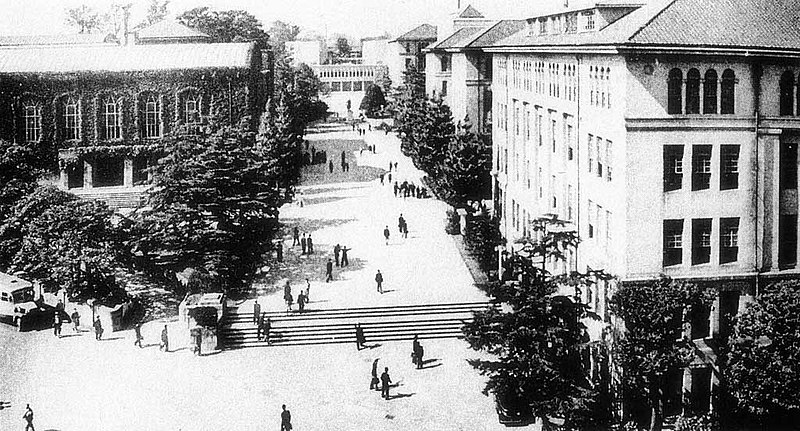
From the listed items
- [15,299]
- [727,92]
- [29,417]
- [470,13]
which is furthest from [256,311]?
[470,13]

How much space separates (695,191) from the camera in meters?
35.2

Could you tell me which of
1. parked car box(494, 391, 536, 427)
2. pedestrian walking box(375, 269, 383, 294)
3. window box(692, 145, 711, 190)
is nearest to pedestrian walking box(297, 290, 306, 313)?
pedestrian walking box(375, 269, 383, 294)

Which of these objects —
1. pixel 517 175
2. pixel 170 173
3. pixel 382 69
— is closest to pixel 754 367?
pixel 517 175

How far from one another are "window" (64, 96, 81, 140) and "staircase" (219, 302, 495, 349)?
4359cm

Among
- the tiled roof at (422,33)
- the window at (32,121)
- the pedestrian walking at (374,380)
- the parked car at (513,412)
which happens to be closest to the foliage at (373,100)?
the tiled roof at (422,33)

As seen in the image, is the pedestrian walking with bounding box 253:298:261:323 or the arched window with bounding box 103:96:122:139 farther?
the arched window with bounding box 103:96:122:139

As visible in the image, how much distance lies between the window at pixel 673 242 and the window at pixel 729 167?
244 centimetres

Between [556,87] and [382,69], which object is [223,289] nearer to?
[556,87]

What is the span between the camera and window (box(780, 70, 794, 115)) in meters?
34.9

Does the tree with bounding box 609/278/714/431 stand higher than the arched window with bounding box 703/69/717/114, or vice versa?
the arched window with bounding box 703/69/717/114

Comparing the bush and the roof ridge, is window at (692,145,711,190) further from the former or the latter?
the bush

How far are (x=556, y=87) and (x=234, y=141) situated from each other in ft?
66.3

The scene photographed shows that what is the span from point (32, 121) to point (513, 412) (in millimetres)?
63520

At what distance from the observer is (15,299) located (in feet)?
156
